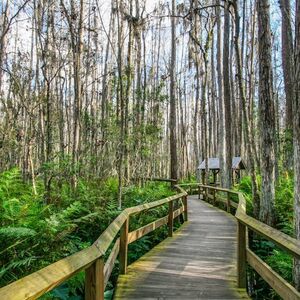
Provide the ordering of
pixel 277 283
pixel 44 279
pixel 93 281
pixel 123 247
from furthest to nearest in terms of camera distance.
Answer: pixel 123 247 → pixel 277 283 → pixel 93 281 → pixel 44 279

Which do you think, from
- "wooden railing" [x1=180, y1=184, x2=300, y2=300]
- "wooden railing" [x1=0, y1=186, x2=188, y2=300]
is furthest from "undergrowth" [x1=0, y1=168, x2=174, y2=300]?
"wooden railing" [x1=180, y1=184, x2=300, y2=300]

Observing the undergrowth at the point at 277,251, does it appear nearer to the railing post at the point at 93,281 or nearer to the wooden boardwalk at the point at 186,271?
the wooden boardwalk at the point at 186,271

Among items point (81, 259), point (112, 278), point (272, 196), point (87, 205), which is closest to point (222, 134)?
point (272, 196)

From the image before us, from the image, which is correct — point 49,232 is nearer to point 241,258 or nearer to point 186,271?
point 186,271

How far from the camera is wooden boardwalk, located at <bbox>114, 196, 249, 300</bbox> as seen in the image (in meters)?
4.59

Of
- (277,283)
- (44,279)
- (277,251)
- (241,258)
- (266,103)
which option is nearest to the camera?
(44,279)

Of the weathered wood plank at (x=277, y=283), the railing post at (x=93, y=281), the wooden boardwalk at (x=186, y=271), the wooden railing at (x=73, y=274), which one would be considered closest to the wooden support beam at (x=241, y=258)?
the wooden boardwalk at (x=186, y=271)

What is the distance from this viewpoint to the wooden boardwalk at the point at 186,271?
Answer: 15.1 ft

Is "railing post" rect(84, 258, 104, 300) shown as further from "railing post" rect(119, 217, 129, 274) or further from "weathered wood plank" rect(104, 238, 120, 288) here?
"railing post" rect(119, 217, 129, 274)

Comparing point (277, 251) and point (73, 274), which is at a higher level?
point (73, 274)

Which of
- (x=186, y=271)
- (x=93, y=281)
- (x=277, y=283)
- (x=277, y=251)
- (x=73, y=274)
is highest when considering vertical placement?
(x=73, y=274)

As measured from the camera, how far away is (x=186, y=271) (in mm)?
5598

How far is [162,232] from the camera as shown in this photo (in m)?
9.81

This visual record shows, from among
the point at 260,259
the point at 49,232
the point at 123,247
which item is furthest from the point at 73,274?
the point at 49,232
